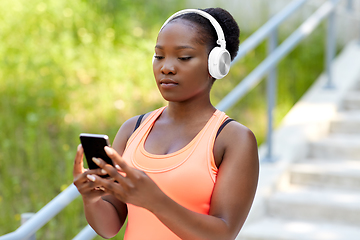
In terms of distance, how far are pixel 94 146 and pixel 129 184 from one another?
127 millimetres

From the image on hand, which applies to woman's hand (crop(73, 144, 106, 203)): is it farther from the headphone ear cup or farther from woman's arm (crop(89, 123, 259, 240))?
the headphone ear cup

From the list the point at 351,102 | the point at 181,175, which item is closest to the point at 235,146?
the point at 181,175

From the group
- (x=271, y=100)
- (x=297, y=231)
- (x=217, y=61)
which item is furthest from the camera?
(x=271, y=100)

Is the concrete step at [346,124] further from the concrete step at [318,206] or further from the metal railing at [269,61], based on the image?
the concrete step at [318,206]

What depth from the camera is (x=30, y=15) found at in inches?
146

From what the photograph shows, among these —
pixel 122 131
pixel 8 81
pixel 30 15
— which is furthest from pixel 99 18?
pixel 122 131

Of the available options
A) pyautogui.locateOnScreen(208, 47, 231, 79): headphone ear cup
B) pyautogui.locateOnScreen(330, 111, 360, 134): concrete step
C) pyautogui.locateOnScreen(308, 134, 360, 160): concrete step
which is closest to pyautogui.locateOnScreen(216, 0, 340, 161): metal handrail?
pyautogui.locateOnScreen(308, 134, 360, 160): concrete step

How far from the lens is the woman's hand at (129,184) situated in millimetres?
844

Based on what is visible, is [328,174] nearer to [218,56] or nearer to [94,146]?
[218,56]

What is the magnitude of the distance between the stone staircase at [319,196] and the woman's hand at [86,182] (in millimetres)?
1756

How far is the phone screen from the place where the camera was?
0.90 m

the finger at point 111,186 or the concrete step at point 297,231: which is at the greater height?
the finger at point 111,186

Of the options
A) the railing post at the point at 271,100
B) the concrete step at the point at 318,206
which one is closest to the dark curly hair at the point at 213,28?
the concrete step at the point at 318,206

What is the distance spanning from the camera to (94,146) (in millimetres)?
921
